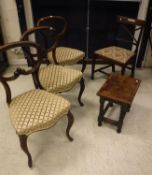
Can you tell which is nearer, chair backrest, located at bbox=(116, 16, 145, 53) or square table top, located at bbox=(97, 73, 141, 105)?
square table top, located at bbox=(97, 73, 141, 105)

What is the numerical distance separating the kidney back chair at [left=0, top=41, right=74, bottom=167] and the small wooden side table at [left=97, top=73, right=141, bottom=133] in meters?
0.39

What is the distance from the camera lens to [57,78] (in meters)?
1.92

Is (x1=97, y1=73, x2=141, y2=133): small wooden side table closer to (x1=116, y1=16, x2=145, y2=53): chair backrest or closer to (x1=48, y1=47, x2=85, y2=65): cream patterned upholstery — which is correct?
(x1=48, y1=47, x2=85, y2=65): cream patterned upholstery

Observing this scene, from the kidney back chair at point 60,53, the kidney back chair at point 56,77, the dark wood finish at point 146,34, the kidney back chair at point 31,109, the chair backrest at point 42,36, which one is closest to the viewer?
the kidney back chair at point 31,109

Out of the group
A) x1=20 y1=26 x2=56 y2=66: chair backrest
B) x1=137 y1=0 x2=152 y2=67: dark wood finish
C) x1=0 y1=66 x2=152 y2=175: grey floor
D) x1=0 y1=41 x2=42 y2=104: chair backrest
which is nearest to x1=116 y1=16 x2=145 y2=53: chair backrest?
x1=137 y1=0 x2=152 y2=67: dark wood finish

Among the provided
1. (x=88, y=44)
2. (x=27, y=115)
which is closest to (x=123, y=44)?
(x=88, y=44)

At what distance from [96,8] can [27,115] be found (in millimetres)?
1978

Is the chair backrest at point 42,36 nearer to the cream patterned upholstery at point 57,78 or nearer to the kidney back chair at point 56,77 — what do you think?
the kidney back chair at point 56,77

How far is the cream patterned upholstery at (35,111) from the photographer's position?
1.41m

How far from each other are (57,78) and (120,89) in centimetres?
63

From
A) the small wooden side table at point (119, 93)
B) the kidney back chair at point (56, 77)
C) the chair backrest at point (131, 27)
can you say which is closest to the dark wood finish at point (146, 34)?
the chair backrest at point (131, 27)

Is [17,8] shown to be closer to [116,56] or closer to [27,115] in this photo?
[116,56]

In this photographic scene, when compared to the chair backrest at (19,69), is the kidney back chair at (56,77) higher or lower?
lower

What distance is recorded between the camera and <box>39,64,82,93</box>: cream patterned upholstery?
6.07 feet
